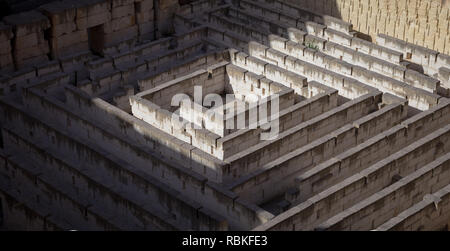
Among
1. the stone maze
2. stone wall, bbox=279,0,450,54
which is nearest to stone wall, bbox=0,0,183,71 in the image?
the stone maze

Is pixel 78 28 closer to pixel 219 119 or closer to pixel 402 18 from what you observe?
pixel 219 119

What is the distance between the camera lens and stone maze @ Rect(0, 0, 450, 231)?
812 inches

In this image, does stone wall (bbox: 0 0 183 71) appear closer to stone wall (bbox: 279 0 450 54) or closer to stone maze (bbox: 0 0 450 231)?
stone maze (bbox: 0 0 450 231)

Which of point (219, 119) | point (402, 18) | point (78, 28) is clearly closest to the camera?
point (219, 119)

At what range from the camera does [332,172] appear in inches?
853

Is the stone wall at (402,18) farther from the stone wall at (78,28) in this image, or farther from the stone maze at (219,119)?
the stone wall at (78,28)

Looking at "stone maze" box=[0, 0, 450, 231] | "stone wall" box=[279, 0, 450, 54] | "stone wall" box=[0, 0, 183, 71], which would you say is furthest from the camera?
"stone wall" box=[279, 0, 450, 54]

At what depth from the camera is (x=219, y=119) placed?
23.7m

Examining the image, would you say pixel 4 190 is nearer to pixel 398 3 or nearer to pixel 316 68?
pixel 316 68

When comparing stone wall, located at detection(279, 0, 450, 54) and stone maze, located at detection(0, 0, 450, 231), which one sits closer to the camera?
stone maze, located at detection(0, 0, 450, 231)

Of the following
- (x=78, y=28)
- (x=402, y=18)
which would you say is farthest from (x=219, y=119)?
(x=402, y=18)

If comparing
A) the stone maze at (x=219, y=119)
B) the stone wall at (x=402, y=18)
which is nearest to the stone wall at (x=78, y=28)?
the stone maze at (x=219, y=119)

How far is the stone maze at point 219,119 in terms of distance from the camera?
20620 mm

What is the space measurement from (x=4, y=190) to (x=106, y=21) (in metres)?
8.77
